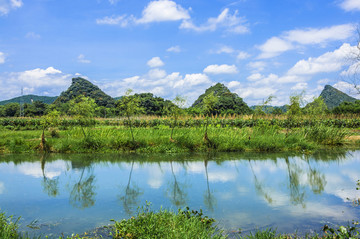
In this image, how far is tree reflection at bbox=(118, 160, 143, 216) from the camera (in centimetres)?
548

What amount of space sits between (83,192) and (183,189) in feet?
8.13

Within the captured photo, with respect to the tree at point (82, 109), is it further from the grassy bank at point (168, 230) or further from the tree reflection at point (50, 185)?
the grassy bank at point (168, 230)

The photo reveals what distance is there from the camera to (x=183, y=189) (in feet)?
22.6

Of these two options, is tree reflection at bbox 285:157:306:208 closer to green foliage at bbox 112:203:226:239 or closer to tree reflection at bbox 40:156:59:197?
green foliage at bbox 112:203:226:239

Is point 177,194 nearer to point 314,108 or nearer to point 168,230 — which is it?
point 168,230

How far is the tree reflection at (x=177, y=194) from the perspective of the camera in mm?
5816

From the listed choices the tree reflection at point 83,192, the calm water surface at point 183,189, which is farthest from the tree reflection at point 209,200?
the tree reflection at point 83,192

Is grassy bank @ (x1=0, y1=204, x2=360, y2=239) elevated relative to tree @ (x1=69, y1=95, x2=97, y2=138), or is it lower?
lower

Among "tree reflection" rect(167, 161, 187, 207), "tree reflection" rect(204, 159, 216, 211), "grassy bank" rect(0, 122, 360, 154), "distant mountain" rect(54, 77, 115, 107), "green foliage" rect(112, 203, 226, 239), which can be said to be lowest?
"tree reflection" rect(204, 159, 216, 211)

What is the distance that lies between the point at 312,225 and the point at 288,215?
1.73ft

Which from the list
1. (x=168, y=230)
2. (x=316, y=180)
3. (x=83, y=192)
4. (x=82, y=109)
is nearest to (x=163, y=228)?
(x=168, y=230)

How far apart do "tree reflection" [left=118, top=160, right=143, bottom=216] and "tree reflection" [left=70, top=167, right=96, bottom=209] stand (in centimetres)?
69

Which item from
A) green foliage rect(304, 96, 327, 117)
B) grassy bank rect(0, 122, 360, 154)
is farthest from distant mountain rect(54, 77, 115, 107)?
grassy bank rect(0, 122, 360, 154)

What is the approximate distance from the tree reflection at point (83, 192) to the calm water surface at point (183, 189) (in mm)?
22
